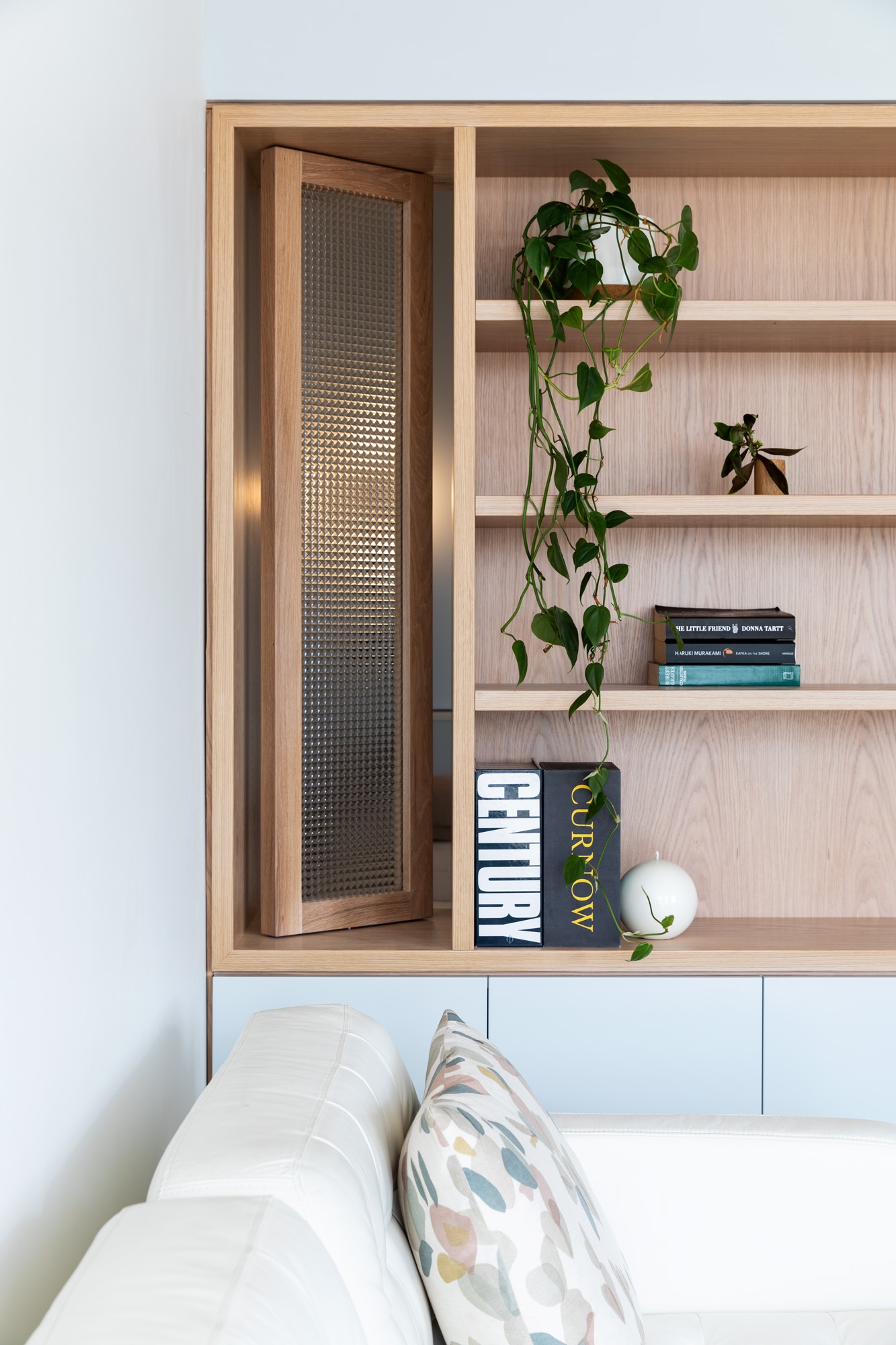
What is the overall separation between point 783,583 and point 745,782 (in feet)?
1.45

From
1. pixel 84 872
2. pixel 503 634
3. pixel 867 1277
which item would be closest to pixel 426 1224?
pixel 84 872

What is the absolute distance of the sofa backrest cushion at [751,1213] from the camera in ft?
4.53

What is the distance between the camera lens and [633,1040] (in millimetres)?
1938

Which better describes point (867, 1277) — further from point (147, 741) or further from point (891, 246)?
point (891, 246)

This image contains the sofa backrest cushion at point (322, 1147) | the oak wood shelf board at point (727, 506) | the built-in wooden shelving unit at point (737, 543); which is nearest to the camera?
the sofa backrest cushion at point (322, 1147)

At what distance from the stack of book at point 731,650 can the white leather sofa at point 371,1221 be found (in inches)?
34.0

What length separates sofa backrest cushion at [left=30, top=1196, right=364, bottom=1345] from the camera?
69 centimetres

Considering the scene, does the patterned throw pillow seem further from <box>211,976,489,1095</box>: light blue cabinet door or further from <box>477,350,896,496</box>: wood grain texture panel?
<box>477,350,896,496</box>: wood grain texture panel

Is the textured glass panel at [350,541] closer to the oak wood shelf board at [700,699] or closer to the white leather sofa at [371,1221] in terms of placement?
the oak wood shelf board at [700,699]

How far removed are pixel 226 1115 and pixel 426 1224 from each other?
224mm

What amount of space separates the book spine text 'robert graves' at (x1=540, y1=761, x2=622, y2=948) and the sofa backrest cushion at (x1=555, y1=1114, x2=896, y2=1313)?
0.55 metres

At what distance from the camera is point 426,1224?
1026 mm

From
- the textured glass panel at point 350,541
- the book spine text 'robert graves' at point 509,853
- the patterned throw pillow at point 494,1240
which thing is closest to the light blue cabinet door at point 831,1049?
the book spine text 'robert graves' at point 509,853

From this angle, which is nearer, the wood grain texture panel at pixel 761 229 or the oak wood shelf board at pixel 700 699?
the oak wood shelf board at pixel 700 699
